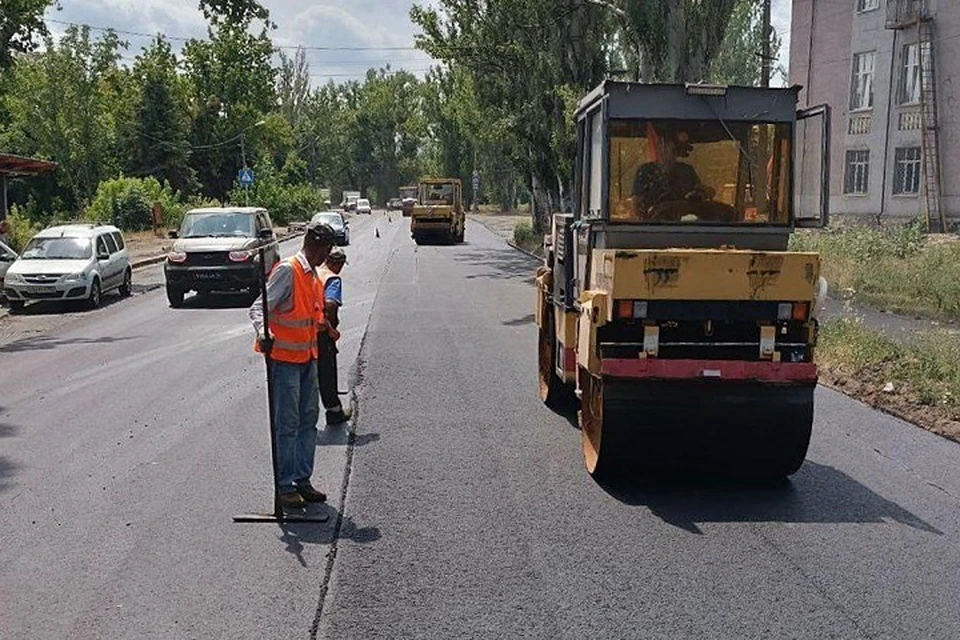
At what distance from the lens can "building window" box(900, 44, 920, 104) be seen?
112ft

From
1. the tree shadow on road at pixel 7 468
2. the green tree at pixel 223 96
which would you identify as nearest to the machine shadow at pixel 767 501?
the tree shadow on road at pixel 7 468

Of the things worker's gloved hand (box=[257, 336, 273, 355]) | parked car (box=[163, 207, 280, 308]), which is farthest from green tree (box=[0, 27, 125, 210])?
worker's gloved hand (box=[257, 336, 273, 355])

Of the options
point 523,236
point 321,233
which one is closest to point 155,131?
point 523,236

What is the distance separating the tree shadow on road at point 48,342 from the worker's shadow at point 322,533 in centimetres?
995

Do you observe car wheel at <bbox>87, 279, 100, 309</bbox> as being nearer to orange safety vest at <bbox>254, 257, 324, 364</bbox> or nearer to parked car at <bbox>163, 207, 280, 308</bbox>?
parked car at <bbox>163, 207, 280, 308</bbox>

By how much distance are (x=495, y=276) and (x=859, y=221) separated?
51.1ft

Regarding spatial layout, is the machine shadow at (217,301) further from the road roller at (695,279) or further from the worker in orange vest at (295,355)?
the worker in orange vest at (295,355)

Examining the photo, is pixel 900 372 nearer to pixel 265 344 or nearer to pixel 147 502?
pixel 265 344

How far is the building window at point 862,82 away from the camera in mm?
36406

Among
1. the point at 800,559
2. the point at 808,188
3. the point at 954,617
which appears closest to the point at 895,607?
the point at 954,617

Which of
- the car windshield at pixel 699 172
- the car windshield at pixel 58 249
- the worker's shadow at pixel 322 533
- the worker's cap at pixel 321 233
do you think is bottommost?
the worker's shadow at pixel 322 533

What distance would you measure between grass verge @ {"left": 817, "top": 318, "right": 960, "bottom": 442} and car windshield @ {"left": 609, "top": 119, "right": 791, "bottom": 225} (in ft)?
9.96

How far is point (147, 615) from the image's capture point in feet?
16.6

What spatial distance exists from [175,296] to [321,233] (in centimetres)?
1462
